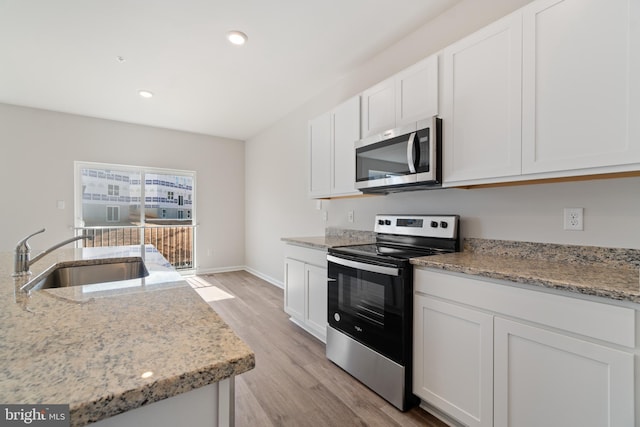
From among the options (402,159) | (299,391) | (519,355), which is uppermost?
(402,159)

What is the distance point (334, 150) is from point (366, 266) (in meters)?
1.33

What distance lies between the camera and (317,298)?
2.62 metres

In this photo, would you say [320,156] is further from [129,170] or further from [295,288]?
[129,170]

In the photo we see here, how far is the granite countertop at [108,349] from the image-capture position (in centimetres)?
47

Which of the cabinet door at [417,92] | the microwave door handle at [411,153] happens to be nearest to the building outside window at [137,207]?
the cabinet door at [417,92]

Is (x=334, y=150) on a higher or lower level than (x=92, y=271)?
higher

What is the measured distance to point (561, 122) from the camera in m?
1.38

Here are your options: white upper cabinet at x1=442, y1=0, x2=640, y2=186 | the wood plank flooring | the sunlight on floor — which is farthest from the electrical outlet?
the sunlight on floor

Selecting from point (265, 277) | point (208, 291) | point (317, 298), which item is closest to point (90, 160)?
point (208, 291)

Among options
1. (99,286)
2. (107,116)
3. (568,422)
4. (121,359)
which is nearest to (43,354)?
(121,359)

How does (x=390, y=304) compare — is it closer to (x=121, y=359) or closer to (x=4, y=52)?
(x=121, y=359)

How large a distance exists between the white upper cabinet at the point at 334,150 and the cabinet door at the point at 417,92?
1.53 feet

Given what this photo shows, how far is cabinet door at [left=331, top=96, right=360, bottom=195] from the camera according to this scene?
8.41ft

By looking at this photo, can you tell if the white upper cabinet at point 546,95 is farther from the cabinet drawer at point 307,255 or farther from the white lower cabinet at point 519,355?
the cabinet drawer at point 307,255
